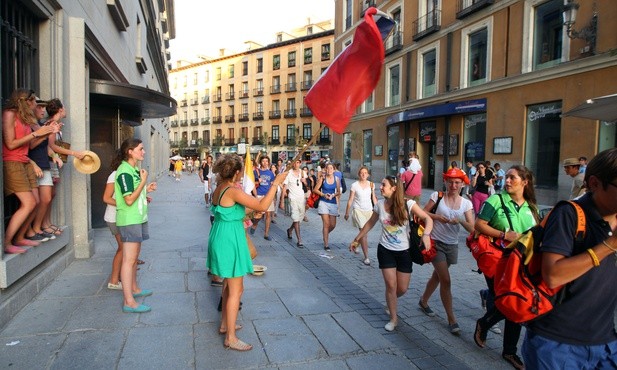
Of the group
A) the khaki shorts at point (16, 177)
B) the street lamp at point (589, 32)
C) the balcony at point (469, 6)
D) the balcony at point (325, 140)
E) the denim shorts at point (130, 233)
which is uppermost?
the balcony at point (469, 6)

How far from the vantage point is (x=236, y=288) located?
3604 millimetres

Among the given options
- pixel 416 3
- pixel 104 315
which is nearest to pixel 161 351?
pixel 104 315

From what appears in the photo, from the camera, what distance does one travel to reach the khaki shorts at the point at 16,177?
4234mm

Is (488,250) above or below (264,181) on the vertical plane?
below

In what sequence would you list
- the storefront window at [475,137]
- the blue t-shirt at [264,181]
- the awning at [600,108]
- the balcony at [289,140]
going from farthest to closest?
the balcony at [289,140] < the storefront window at [475,137] < the blue t-shirt at [264,181] < the awning at [600,108]

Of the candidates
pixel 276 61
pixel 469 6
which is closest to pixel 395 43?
pixel 469 6

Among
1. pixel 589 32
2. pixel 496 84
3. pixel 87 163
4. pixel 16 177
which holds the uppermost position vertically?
pixel 589 32

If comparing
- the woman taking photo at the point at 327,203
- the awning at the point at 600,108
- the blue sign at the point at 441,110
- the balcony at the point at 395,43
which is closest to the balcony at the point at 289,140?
the balcony at the point at 395,43

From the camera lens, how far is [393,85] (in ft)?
88.0

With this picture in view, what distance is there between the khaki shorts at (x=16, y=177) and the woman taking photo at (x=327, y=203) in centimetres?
496

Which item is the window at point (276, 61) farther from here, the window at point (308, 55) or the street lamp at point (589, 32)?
the street lamp at point (589, 32)

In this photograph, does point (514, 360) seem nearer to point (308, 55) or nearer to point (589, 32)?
point (589, 32)

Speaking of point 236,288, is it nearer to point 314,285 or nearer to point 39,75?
point 314,285

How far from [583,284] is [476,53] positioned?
2012cm
